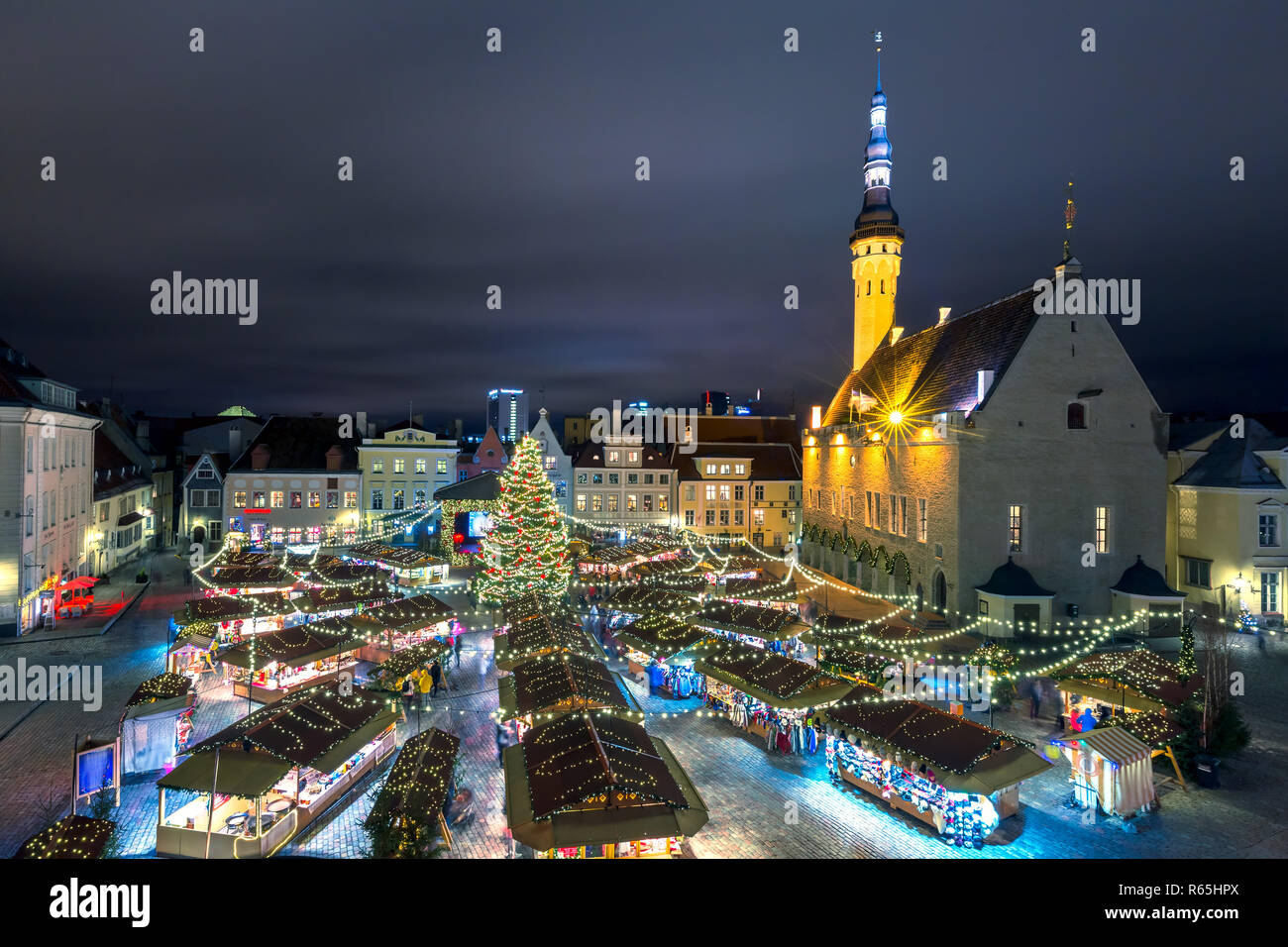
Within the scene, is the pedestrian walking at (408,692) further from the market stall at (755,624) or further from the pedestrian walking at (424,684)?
the market stall at (755,624)

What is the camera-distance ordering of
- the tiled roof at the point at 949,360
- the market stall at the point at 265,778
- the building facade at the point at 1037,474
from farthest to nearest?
the tiled roof at the point at 949,360, the building facade at the point at 1037,474, the market stall at the point at 265,778

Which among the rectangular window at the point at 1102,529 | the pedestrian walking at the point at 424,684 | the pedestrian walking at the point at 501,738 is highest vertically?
the rectangular window at the point at 1102,529

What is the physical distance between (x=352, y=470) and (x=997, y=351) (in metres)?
47.1

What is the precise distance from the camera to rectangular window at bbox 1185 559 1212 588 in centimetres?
3559

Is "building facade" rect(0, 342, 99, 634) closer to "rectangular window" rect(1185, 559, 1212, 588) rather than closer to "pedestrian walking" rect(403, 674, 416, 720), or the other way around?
"pedestrian walking" rect(403, 674, 416, 720)

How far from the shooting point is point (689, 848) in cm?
1403

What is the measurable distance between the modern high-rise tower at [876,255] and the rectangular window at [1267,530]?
86.1 feet

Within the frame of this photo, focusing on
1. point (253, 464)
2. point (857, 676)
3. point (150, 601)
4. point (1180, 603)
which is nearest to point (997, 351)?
point (1180, 603)

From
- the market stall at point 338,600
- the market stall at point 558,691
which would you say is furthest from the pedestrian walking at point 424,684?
the market stall at point 338,600

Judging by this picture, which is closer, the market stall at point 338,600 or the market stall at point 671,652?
the market stall at point 671,652

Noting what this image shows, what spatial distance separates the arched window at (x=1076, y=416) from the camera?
3391 centimetres

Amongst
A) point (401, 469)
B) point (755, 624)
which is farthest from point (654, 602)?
point (401, 469)
